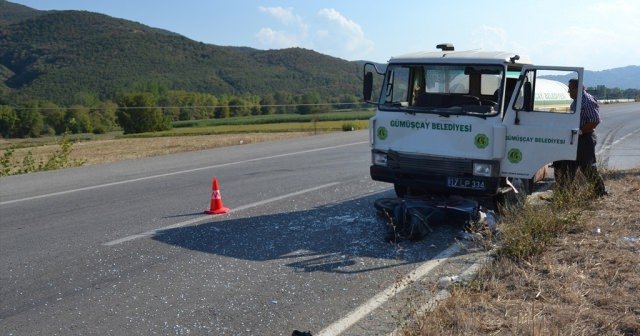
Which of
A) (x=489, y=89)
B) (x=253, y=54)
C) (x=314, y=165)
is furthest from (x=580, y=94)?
(x=253, y=54)

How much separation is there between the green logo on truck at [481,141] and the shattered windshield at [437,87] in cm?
56

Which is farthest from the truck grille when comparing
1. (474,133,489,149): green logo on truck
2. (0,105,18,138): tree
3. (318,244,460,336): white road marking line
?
(0,105,18,138): tree

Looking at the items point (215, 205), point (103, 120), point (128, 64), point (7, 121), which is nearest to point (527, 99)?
point (215, 205)

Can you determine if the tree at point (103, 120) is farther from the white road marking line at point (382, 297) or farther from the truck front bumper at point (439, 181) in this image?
the white road marking line at point (382, 297)

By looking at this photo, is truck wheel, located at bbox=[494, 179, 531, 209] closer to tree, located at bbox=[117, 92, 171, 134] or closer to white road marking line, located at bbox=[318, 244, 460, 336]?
white road marking line, located at bbox=[318, 244, 460, 336]

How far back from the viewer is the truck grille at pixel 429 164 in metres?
7.62

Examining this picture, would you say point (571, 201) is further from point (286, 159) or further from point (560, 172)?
point (286, 159)

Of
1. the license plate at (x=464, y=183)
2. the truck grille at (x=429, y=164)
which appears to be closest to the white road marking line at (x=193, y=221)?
the truck grille at (x=429, y=164)

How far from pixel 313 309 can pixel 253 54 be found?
14395cm

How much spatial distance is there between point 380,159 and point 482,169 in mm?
1411

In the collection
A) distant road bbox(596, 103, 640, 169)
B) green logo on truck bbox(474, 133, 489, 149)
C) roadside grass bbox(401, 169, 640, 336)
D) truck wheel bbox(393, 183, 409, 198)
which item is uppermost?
green logo on truck bbox(474, 133, 489, 149)

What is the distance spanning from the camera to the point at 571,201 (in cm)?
761

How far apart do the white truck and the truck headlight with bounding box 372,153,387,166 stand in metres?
0.01

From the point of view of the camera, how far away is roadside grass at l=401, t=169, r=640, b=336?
4172 mm
